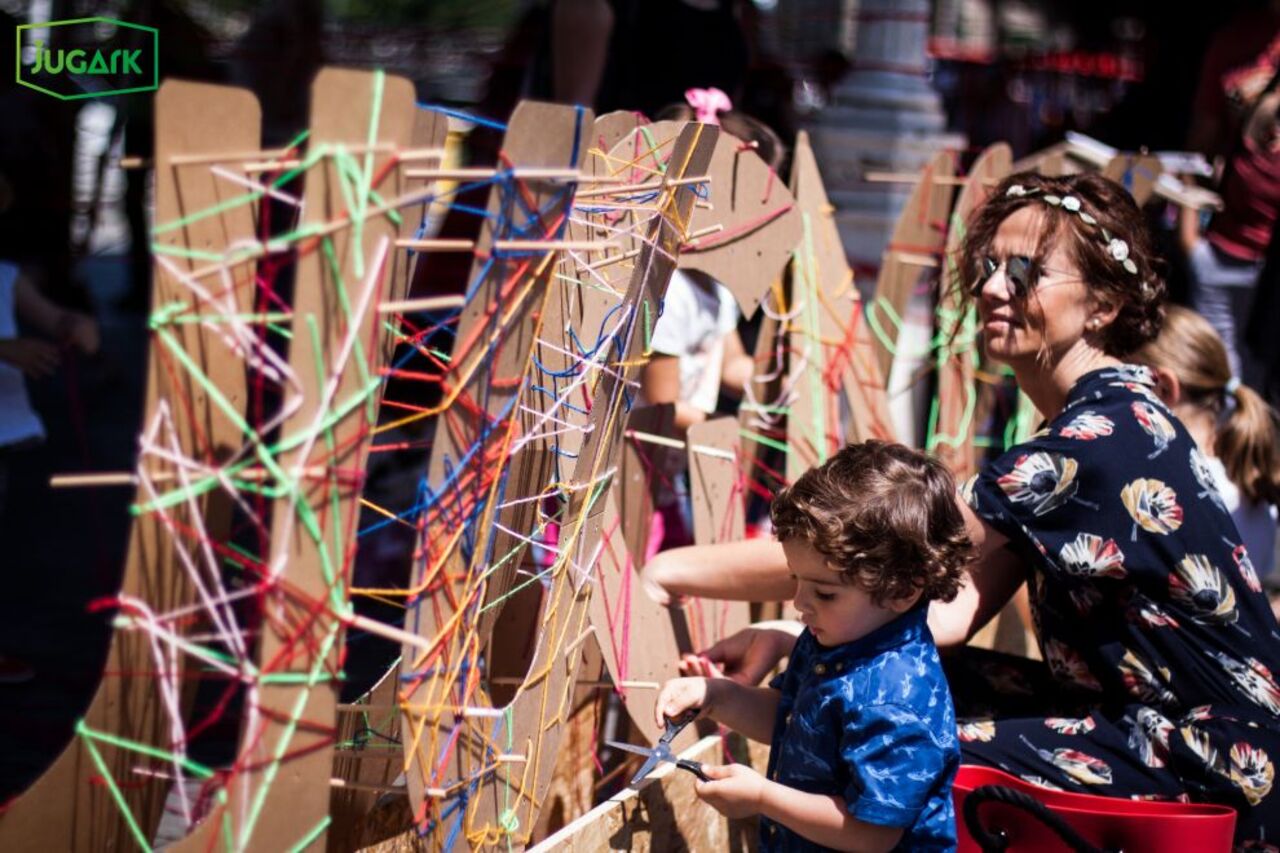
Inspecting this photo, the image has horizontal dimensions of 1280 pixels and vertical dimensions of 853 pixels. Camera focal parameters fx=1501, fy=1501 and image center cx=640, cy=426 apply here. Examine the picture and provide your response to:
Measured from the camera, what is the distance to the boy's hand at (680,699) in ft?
6.46

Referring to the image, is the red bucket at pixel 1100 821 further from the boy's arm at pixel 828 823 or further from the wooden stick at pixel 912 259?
the wooden stick at pixel 912 259

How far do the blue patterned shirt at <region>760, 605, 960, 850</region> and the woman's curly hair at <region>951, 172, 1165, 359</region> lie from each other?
0.70m

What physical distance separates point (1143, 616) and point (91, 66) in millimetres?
1642

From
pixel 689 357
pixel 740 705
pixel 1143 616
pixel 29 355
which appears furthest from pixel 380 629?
pixel 29 355

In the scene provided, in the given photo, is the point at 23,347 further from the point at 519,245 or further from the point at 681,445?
the point at 519,245

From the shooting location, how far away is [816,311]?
113 inches

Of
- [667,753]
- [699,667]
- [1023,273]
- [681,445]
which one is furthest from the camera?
[681,445]

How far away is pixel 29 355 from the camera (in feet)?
9.79

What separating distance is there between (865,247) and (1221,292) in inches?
52.1

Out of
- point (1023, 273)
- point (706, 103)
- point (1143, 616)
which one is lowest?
point (1143, 616)

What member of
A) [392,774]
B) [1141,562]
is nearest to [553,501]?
[392,774]

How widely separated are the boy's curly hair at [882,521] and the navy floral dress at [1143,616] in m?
0.31

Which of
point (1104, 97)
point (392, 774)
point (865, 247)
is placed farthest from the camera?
point (1104, 97)

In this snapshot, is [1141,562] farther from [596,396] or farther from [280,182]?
[280,182]
